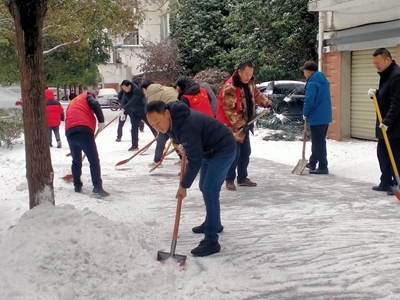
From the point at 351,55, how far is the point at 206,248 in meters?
8.42

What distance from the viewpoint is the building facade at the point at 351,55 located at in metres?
10.6

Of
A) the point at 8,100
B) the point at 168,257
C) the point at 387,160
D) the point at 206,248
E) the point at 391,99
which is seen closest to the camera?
the point at 168,257

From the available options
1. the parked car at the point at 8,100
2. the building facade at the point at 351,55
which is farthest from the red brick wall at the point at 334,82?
the parked car at the point at 8,100

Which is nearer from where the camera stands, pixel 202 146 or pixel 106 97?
pixel 202 146

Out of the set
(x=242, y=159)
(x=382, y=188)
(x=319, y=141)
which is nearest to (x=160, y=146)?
(x=242, y=159)

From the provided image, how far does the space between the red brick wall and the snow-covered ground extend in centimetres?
442

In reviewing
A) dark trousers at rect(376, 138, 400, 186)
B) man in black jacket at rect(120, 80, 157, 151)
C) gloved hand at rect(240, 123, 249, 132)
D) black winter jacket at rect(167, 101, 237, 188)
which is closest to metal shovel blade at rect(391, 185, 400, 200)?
dark trousers at rect(376, 138, 400, 186)

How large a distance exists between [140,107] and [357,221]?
6.71 m

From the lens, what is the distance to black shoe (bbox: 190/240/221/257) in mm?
4621

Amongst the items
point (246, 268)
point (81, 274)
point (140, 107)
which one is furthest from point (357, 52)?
point (81, 274)

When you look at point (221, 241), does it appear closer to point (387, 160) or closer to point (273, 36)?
point (387, 160)

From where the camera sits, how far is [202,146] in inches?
179

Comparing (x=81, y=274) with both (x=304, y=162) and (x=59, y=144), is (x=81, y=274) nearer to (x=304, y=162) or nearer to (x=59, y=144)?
(x=304, y=162)

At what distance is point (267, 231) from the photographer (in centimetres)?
534
